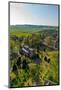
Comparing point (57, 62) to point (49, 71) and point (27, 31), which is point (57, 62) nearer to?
point (49, 71)

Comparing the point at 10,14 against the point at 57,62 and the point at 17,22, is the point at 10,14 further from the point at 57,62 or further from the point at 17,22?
the point at 57,62

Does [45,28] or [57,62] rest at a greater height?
[45,28]

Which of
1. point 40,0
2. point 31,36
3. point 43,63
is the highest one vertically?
point 40,0

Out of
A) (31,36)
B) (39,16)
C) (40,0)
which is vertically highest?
(40,0)

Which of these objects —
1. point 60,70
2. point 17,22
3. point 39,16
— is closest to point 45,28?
point 39,16

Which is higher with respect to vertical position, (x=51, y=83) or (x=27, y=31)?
(x=27, y=31)

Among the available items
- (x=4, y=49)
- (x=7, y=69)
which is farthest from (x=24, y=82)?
(x=4, y=49)
